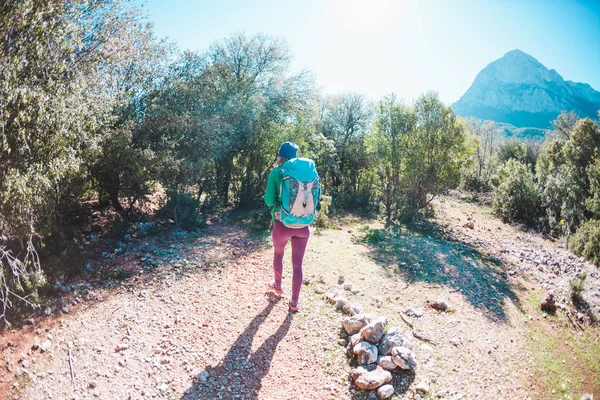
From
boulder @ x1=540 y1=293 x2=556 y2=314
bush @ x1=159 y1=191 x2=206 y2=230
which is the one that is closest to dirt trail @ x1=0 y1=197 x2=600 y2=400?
boulder @ x1=540 y1=293 x2=556 y2=314

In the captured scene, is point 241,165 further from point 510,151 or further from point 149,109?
point 510,151

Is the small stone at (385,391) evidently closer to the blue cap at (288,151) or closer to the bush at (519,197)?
the blue cap at (288,151)

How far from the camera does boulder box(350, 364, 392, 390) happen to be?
11.0 feet

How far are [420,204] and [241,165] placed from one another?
8587 millimetres

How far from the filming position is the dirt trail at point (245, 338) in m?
3.33

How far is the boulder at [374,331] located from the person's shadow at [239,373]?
1128 mm

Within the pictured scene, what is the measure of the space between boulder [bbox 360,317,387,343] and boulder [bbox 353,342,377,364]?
0.08m

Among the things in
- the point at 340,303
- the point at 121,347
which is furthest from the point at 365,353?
the point at 121,347

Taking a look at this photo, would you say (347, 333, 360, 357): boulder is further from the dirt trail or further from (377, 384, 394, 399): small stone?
(377, 384, 394, 399): small stone

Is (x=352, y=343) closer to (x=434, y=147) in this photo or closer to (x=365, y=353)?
(x=365, y=353)

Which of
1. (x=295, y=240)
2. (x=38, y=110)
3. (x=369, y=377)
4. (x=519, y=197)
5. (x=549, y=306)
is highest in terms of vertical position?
(x=38, y=110)

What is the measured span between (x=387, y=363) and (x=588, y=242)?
1296 centimetres

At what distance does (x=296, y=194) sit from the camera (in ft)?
12.6

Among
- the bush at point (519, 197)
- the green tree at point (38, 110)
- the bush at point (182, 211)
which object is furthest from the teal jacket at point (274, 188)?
the bush at point (519, 197)
